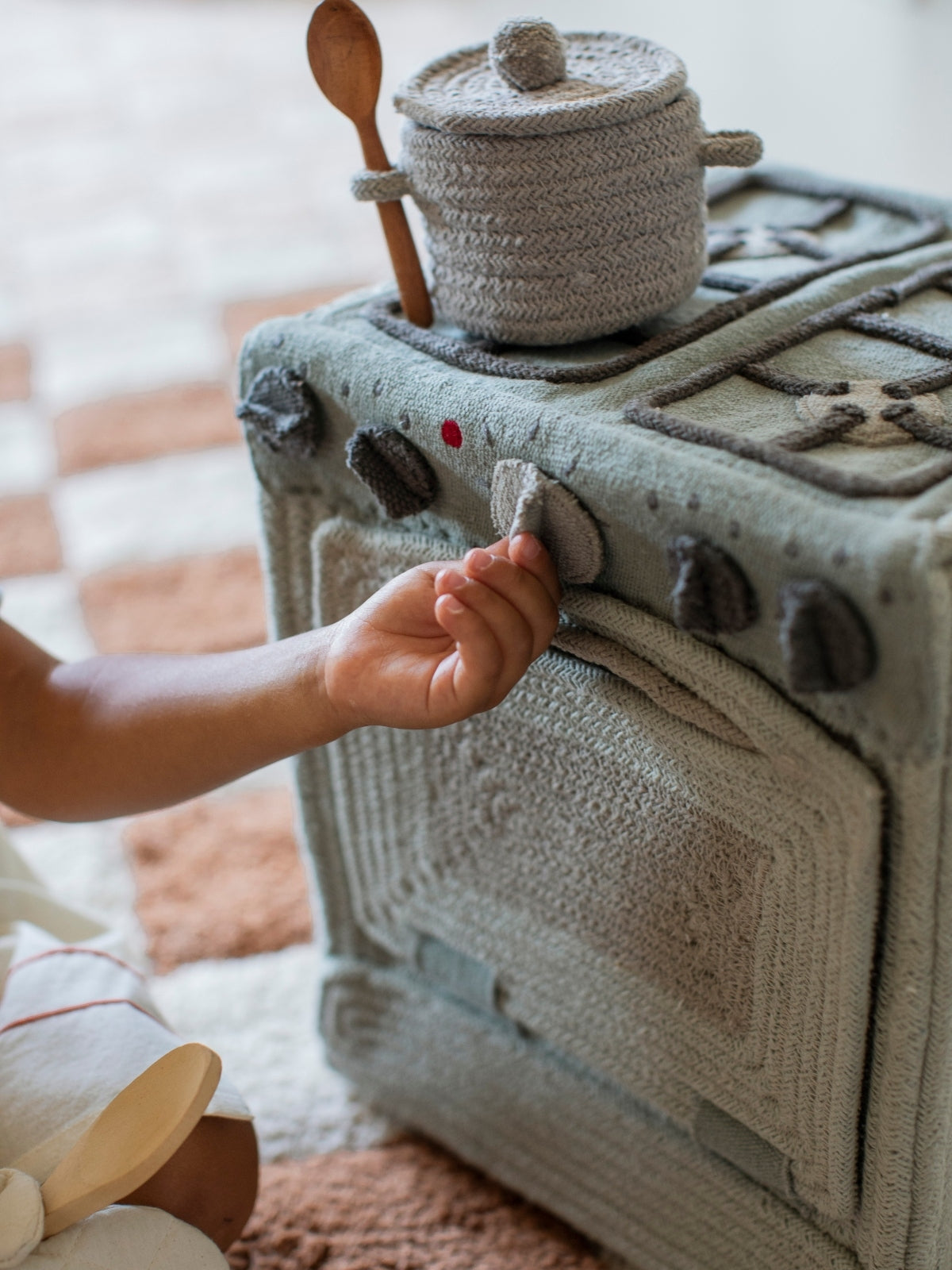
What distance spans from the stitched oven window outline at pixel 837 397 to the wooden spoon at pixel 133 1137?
1.19 ft

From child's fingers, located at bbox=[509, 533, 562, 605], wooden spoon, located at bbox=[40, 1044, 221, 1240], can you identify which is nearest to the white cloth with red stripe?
wooden spoon, located at bbox=[40, 1044, 221, 1240]

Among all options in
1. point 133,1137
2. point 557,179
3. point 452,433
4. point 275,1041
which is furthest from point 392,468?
point 275,1041

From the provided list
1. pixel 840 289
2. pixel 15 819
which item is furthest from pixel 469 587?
pixel 15 819

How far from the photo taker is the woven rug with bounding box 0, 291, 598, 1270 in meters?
0.74

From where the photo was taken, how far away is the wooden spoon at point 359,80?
1.87ft

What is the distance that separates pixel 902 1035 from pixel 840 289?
0.34 meters

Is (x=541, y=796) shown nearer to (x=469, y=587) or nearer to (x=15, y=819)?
(x=469, y=587)

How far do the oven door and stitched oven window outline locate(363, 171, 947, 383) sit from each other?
0.09 metres

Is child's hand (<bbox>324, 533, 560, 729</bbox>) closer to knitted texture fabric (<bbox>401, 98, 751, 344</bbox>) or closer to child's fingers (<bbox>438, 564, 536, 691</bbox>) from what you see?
Answer: child's fingers (<bbox>438, 564, 536, 691</bbox>)

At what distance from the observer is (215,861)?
100cm

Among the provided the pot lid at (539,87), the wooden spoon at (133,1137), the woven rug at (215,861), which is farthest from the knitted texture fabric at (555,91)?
the woven rug at (215,861)

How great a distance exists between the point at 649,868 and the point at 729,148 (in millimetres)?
332

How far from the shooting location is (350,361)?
0.58 m

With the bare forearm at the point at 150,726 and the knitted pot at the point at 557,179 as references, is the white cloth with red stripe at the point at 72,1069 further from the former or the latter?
the knitted pot at the point at 557,179
